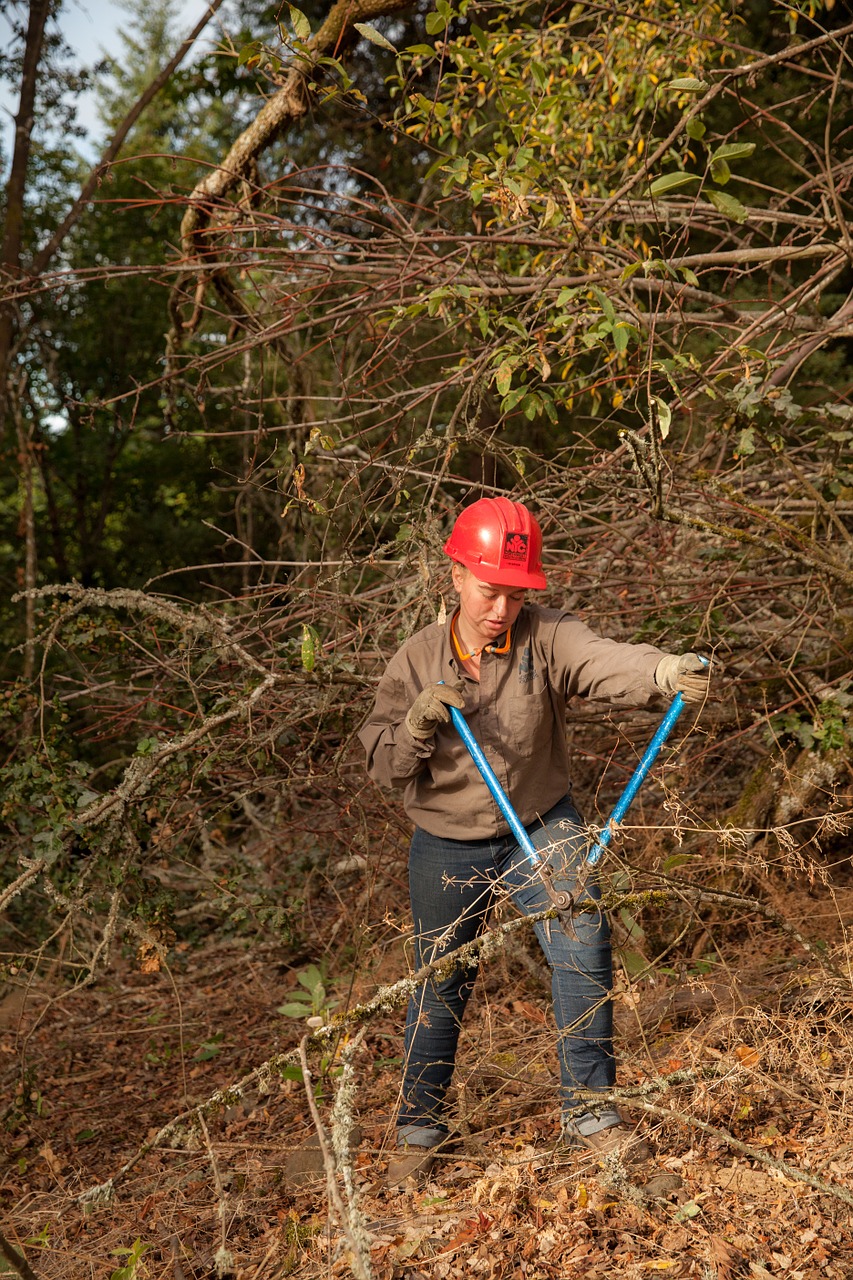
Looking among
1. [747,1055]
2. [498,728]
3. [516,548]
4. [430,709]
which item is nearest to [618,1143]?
[747,1055]

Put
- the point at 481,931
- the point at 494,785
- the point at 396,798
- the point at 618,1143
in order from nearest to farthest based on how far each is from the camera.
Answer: the point at 618,1143
the point at 494,785
the point at 481,931
the point at 396,798

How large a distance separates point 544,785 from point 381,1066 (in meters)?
1.75

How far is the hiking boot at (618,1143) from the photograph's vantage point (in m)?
3.02

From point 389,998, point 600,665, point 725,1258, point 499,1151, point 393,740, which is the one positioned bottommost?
point 499,1151

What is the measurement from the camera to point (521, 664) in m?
3.29

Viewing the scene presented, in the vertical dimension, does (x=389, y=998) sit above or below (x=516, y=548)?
below

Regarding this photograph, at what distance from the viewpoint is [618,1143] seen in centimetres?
305

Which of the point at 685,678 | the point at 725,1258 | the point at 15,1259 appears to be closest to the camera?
the point at 15,1259

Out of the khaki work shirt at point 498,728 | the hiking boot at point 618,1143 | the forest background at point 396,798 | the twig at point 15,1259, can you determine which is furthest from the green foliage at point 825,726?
the twig at point 15,1259

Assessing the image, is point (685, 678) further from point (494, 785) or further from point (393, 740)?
point (393, 740)

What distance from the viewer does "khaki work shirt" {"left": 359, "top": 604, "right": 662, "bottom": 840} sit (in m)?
3.26

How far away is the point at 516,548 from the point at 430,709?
0.54m

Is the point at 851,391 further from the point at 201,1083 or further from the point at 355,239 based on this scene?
the point at 201,1083

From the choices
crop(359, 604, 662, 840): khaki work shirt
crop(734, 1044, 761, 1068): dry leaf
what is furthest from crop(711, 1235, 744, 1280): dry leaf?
crop(359, 604, 662, 840): khaki work shirt
